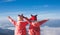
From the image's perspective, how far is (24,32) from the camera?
294cm

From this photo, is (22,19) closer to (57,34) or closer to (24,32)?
(24,32)

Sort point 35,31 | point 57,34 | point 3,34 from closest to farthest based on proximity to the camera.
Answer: point 35,31, point 57,34, point 3,34

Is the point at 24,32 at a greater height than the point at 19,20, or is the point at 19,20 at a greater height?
the point at 19,20

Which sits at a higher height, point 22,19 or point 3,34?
point 22,19

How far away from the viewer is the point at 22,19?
9.64 feet

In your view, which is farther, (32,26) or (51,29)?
(51,29)

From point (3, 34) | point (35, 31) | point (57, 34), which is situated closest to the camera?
point (35, 31)

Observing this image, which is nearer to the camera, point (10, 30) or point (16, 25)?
point (16, 25)

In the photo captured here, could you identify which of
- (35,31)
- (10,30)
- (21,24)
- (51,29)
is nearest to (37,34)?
(35,31)

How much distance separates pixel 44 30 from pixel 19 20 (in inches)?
25.5

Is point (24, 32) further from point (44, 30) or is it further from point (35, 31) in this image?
point (44, 30)

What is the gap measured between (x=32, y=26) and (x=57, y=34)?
2.22 ft

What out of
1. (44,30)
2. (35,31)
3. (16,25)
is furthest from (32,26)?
(44,30)

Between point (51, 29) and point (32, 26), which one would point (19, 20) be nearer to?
point (32, 26)
